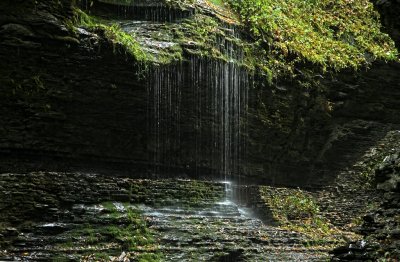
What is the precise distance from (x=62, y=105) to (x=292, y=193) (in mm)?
8160

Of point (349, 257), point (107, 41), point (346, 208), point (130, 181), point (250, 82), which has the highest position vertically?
point (107, 41)

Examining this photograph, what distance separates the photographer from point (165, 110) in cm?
1423

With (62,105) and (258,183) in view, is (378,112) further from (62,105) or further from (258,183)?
(62,105)

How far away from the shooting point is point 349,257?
25.1 feet

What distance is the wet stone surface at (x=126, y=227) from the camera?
9.02m

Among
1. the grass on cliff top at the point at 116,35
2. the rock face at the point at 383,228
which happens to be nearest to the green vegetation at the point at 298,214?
the rock face at the point at 383,228

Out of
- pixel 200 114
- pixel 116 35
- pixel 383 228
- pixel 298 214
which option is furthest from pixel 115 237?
pixel 298 214

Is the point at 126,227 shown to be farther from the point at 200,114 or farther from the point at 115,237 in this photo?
the point at 200,114

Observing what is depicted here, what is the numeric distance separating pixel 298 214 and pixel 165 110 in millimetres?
5631

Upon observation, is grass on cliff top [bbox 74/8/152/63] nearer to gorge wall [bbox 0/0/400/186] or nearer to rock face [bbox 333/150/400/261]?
gorge wall [bbox 0/0/400/186]

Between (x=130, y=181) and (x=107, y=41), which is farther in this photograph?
(x=107, y=41)

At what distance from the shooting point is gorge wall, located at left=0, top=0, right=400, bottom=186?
12102mm

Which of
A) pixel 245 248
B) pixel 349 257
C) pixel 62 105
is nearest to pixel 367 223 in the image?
pixel 349 257

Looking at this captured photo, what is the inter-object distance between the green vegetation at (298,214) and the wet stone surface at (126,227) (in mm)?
1622
